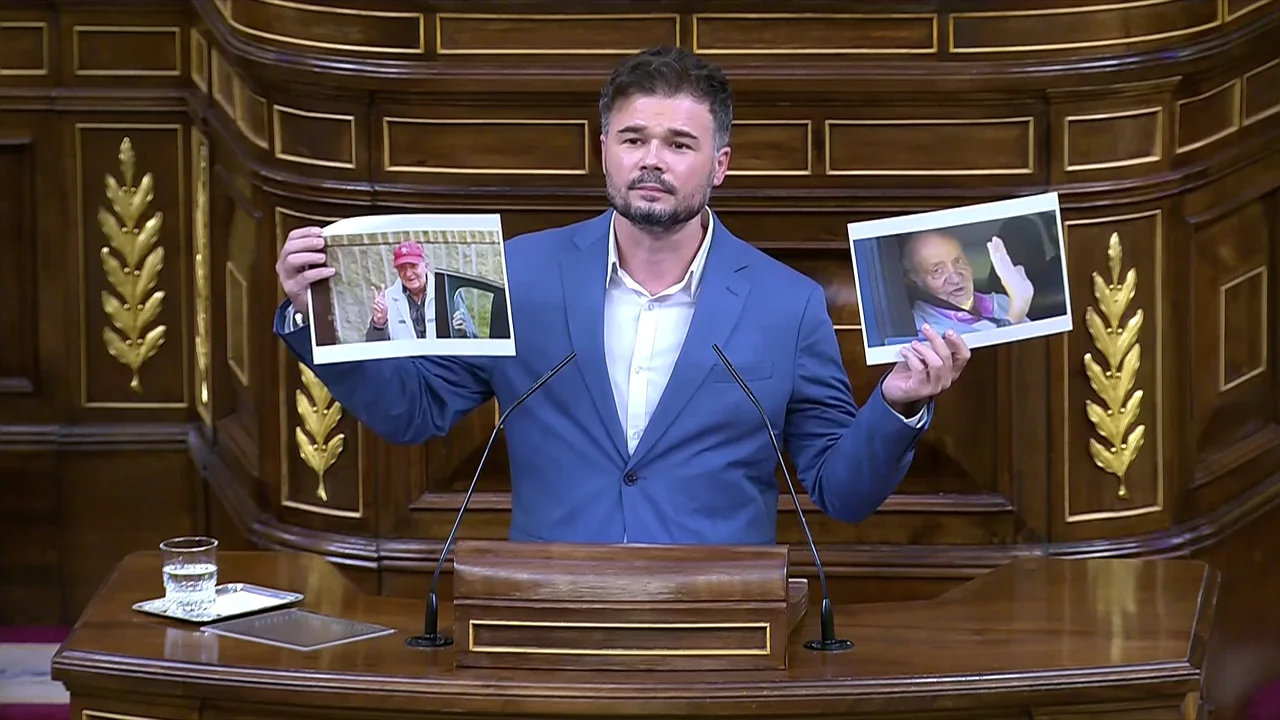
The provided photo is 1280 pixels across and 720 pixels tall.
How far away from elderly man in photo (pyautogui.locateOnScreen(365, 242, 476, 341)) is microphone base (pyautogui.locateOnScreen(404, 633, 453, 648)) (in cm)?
39

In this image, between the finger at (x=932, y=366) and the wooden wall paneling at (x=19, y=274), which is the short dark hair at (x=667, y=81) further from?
the wooden wall paneling at (x=19, y=274)

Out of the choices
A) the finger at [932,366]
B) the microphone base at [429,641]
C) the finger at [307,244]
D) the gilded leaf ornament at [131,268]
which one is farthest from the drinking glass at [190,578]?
the gilded leaf ornament at [131,268]

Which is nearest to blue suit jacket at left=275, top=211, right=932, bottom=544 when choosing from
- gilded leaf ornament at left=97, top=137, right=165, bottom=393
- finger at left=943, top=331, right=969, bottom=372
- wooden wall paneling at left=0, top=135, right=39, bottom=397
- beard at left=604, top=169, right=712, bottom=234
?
beard at left=604, top=169, right=712, bottom=234

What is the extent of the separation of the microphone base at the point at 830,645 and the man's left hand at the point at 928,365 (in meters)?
0.33

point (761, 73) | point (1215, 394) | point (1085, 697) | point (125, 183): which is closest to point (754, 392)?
point (1085, 697)

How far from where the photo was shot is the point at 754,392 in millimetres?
3012

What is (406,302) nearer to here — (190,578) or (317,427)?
(190,578)

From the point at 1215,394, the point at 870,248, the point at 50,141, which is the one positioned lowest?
the point at 1215,394

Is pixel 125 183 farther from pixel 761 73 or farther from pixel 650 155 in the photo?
pixel 650 155

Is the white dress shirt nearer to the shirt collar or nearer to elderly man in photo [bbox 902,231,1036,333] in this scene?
the shirt collar

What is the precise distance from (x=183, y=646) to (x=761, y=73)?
2062 mm

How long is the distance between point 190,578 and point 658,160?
2.72 feet

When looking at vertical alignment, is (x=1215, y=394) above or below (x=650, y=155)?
below

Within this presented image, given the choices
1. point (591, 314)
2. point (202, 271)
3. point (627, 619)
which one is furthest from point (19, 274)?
point (627, 619)
